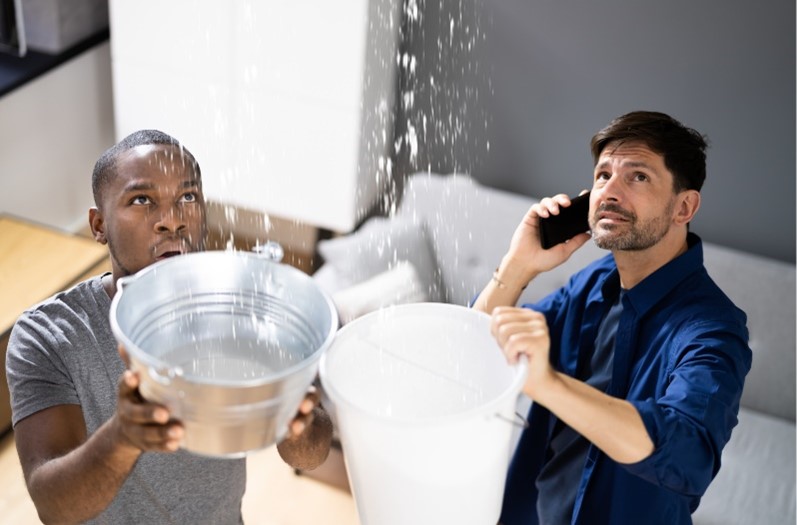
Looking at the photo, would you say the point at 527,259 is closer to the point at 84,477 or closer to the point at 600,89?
the point at 84,477

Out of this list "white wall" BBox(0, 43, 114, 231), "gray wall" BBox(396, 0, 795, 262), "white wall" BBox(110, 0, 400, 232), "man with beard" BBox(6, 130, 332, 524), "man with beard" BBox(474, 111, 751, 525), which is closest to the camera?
"man with beard" BBox(6, 130, 332, 524)

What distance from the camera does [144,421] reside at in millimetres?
944

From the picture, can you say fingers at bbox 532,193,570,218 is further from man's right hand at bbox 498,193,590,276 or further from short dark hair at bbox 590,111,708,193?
short dark hair at bbox 590,111,708,193

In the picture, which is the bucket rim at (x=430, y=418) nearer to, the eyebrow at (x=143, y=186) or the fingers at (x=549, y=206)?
the eyebrow at (x=143, y=186)

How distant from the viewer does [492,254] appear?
9.77 ft

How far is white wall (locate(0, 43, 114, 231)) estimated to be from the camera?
3.14 m

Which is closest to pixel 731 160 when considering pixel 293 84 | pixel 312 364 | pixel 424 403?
pixel 293 84

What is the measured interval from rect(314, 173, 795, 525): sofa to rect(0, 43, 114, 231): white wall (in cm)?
103

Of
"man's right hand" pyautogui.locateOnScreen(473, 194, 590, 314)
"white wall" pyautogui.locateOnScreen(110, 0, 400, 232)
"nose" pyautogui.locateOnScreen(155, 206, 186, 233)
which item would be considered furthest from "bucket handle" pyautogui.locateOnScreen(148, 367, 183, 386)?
"white wall" pyautogui.locateOnScreen(110, 0, 400, 232)

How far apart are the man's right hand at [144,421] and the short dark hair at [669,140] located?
100cm

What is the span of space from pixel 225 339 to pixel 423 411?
31cm

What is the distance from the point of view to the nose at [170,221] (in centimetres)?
131

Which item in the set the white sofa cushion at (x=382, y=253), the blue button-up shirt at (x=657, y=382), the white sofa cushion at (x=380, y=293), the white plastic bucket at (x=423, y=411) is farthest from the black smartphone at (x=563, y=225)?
the white sofa cushion at (x=382, y=253)

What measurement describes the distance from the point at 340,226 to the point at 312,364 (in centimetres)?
240
